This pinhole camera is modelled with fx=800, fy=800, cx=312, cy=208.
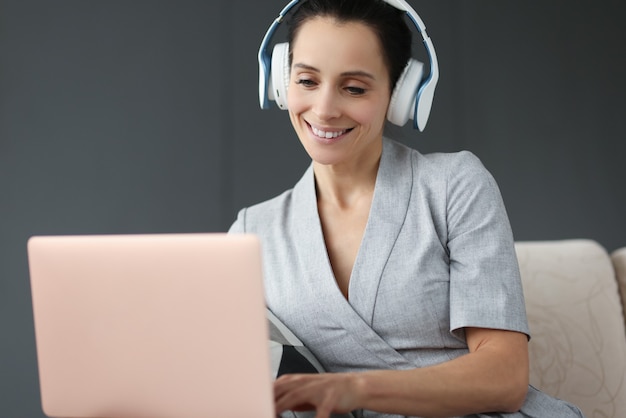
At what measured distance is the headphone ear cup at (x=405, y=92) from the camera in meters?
1.57

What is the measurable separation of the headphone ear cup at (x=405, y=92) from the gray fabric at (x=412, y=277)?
0.33 ft

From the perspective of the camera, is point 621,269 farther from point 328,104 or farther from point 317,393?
point 317,393

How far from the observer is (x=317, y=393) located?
3.58 ft

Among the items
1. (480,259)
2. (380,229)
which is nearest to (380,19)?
(380,229)

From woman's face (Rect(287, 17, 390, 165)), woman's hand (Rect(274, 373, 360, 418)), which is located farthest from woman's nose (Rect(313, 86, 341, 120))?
woman's hand (Rect(274, 373, 360, 418))

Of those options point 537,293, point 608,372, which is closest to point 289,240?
point 537,293

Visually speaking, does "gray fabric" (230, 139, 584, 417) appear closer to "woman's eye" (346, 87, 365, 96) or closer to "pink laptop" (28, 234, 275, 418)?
"woman's eye" (346, 87, 365, 96)

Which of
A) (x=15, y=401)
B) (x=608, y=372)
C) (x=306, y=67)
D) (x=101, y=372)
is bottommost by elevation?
(x=15, y=401)

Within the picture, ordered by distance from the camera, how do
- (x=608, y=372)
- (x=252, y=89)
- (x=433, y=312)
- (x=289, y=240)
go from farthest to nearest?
1. (x=252, y=89)
2. (x=608, y=372)
3. (x=289, y=240)
4. (x=433, y=312)

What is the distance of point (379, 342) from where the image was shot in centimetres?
148

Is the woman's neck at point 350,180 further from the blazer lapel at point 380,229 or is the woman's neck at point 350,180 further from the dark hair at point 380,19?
the dark hair at point 380,19

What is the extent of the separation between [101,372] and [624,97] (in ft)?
7.87

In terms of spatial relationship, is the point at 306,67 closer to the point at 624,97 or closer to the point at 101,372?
the point at 101,372

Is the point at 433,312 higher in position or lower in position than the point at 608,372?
higher
